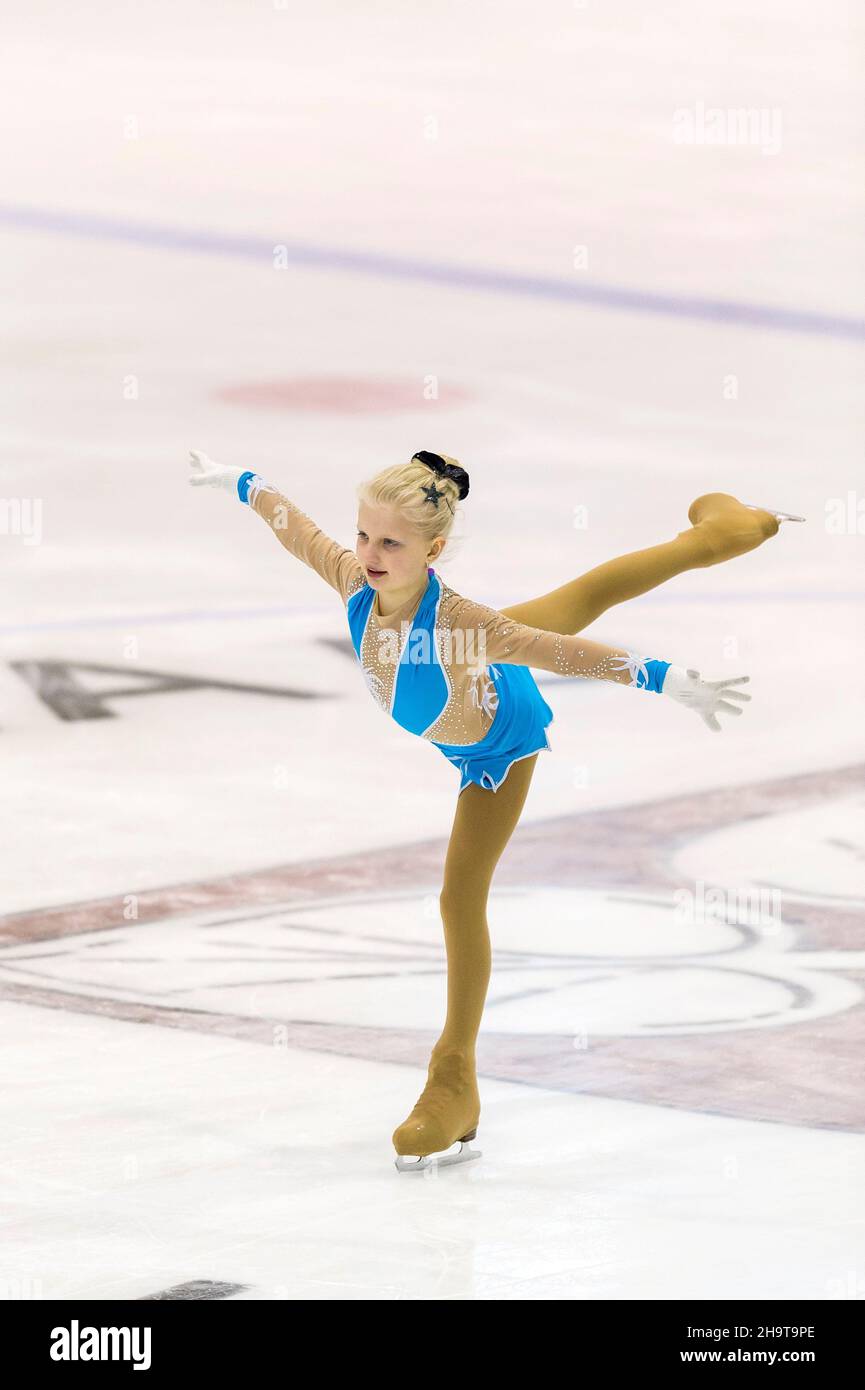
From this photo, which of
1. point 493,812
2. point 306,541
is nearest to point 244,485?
point 306,541

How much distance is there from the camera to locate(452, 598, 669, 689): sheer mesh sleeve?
3.26 metres

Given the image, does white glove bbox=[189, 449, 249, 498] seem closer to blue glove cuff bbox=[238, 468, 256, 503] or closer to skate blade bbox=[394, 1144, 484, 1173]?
blue glove cuff bbox=[238, 468, 256, 503]

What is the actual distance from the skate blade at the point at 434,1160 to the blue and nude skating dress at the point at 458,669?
0.68 metres

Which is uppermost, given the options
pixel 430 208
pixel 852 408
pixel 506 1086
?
pixel 430 208

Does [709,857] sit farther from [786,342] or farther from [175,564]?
[786,342]

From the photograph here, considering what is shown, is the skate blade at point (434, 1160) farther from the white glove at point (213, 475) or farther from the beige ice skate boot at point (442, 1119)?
the white glove at point (213, 475)

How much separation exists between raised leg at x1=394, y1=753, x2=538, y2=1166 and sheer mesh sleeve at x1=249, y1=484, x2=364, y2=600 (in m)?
0.49

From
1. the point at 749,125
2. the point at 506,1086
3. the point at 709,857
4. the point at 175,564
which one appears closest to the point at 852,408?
the point at 749,125

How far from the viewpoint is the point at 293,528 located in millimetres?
3910

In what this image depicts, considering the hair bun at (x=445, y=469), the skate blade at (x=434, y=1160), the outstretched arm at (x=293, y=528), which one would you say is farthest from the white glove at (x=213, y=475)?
the skate blade at (x=434, y=1160)

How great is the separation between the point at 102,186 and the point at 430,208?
2.07 metres

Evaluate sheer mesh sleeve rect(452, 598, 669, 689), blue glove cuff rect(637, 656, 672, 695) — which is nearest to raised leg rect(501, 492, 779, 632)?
sheer mesh sleeve rect(452, 598, 669, 689)

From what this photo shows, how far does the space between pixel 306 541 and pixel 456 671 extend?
0.53 metres

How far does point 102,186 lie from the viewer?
40.2ft
